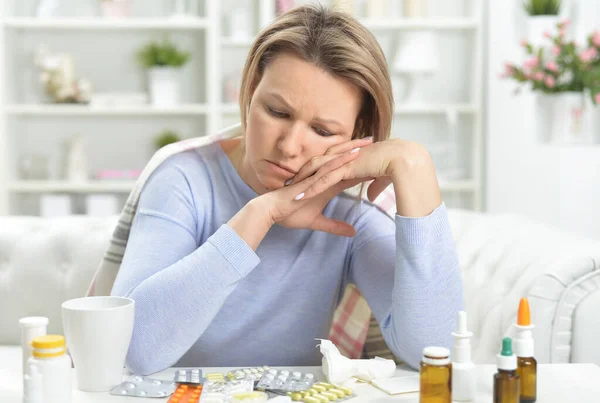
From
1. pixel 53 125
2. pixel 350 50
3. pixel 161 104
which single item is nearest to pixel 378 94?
pixel 350 50

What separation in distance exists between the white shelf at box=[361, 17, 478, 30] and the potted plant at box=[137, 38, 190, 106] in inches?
39.4

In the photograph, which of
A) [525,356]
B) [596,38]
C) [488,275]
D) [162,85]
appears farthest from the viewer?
[162,85]

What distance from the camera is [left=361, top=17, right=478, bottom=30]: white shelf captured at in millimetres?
4301

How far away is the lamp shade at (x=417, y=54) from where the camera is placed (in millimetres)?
4312

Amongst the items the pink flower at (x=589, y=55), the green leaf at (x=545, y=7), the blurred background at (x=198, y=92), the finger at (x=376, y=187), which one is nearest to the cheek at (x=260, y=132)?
the finger at (x=376, y=187)

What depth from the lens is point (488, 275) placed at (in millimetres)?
1855

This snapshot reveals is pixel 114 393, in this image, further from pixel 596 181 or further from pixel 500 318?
pixel 596 181

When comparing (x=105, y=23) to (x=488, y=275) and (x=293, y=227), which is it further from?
(x=293, y=227)

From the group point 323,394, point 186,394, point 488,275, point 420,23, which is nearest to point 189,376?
point 186,394

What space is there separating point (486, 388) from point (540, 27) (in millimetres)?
2907

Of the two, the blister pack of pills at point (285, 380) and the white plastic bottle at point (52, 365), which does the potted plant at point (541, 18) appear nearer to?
the blister pack of pills at point (285, 380)

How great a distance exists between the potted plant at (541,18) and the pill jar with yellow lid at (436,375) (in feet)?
9.75

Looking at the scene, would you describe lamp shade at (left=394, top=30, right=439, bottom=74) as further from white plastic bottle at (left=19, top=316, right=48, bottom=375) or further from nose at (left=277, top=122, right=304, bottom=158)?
white plastic bottle at (left=19, top=316, right=48, bottom=375)

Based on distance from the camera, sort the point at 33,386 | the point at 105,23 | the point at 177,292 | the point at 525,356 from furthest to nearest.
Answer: the point at 105,23, the point at 177,292, the point at 525,356, the point at 33,386
